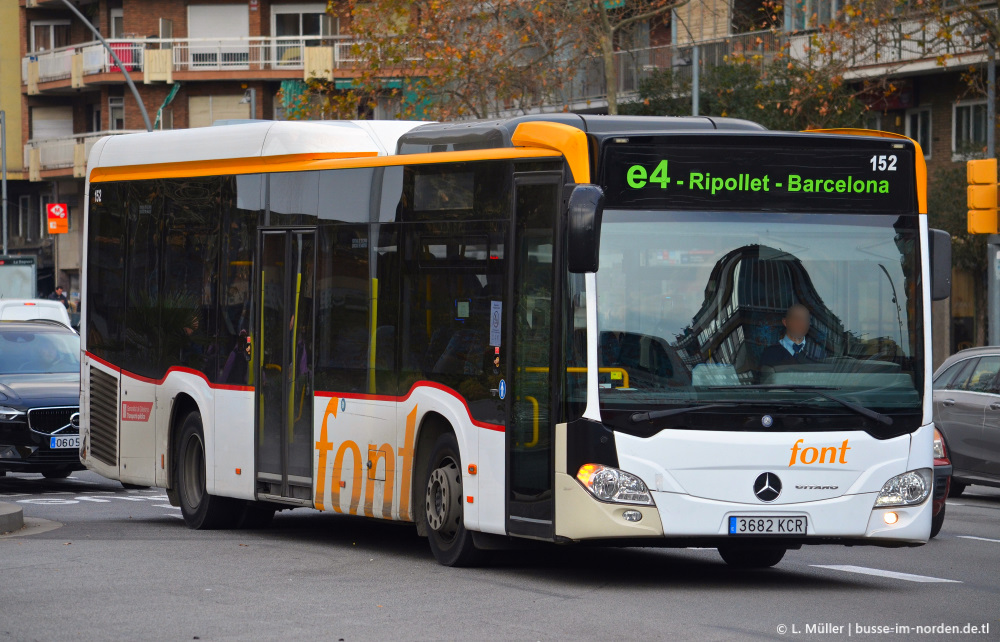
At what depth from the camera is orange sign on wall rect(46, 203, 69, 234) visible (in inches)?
2392

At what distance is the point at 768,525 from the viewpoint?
A: 10430mm

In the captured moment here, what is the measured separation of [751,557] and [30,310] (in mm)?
A: 20716

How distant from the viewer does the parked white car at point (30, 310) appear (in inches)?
1191

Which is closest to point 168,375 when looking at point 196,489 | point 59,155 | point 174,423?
point 174,423

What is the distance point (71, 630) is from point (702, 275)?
13.5 feet

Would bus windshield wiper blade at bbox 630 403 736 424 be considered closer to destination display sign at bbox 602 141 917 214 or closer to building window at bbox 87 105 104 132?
destination display sign at bbox 602 141 917 214

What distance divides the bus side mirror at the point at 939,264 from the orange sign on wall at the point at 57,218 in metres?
51.6

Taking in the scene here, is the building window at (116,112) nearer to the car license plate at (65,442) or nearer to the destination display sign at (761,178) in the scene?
the car license plate at (65,442)

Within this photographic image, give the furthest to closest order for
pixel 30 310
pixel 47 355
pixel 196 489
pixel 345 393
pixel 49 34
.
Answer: pixel 49 34 → pixel 30 310 → pixel 47 355 → pixel 196 489 → pixel 345 393

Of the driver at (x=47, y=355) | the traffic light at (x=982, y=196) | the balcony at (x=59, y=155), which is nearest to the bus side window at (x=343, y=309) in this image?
the driver at (x=47, y=355)

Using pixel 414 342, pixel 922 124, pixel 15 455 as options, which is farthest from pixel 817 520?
pixel 922 124

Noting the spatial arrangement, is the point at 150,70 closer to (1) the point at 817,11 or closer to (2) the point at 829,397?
(1) the point at 817,11

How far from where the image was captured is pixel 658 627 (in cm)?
888

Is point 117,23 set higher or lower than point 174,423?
higher
